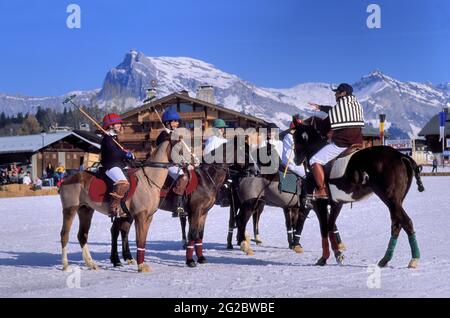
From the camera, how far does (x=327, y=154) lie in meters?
9.90

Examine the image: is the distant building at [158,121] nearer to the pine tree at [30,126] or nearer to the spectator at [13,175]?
the spectator at [13,175]

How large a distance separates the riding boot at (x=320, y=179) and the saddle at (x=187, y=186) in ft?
7.08

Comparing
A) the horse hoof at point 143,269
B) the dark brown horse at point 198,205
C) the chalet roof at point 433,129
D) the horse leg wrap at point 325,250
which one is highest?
the chalet roof at point 433,129

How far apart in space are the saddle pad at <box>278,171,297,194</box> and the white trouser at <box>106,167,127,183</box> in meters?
3.49

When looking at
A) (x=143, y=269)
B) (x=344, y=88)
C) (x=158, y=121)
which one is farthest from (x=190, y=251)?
(x=158, y=121)

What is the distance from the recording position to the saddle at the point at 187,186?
34.9ft

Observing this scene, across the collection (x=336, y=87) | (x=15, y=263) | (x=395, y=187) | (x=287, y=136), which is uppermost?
(x=336, y=87)

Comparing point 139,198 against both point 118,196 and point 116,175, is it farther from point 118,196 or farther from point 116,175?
point 116,175

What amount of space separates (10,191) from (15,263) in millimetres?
25592

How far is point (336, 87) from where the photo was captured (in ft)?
33.9

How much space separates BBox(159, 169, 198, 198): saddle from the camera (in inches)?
418

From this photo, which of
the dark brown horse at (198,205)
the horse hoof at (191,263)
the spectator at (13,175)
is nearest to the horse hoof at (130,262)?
the dark brown horse at (198,205)

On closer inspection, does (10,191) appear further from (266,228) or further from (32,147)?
(266,228)
